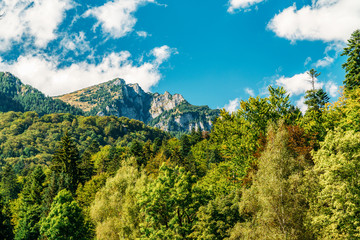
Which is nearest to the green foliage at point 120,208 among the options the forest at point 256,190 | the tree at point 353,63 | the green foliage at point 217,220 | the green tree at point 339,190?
the forest at point 256,190

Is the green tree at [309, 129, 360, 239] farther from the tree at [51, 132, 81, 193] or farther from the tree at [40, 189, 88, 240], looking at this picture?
the tree at [51, 132, 81, 193]

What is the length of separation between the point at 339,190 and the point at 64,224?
3536cm

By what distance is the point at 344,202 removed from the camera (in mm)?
17875

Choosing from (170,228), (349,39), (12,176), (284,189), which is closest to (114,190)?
(170,228)

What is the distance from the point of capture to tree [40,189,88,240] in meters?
36.2

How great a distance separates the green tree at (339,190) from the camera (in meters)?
17.7

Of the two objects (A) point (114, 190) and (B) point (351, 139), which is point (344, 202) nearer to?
(B) point (351, 139)

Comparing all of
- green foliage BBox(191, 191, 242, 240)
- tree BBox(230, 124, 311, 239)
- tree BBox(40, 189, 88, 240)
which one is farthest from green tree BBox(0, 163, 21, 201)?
tree BBox(230, 124, 311, 239)

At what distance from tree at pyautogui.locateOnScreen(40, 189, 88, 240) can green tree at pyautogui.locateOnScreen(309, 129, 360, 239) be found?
32.8m

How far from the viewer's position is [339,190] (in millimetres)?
17922

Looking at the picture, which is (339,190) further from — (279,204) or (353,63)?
(353,63)

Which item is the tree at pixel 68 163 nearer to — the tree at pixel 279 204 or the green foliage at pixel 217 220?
the green foliage at pixel 217 220

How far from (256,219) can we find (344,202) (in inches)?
280

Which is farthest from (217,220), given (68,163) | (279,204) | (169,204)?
(68,163)
